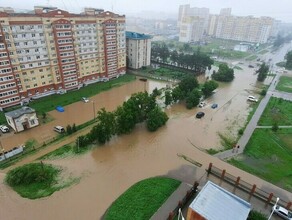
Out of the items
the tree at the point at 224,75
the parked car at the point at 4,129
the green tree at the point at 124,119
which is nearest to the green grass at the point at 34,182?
the green tree at the point at 124,119

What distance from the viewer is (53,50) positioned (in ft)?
127

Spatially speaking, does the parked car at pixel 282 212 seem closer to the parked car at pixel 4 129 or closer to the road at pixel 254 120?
the road at pixel 254 120

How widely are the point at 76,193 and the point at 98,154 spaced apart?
607 centimetres

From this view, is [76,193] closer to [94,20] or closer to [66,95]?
[66,95]

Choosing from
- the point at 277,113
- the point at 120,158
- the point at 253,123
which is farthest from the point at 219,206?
the point at 277,113

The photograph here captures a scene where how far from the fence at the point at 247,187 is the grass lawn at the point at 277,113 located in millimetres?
15731

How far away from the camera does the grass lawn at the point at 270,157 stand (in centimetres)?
2252

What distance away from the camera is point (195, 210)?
15.1m

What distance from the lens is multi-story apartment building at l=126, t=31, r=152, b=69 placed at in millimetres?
57188

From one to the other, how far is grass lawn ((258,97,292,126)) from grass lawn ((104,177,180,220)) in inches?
843

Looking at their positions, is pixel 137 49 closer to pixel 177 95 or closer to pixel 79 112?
Answer: pixel 177 95

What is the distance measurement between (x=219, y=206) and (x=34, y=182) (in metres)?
17.3

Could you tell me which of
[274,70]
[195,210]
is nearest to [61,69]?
[195,210]

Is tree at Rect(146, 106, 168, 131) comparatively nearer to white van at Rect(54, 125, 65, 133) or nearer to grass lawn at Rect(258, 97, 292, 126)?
white van at Rect(54, 125, 65, 133)
